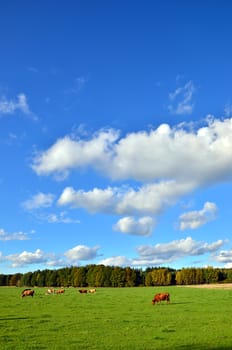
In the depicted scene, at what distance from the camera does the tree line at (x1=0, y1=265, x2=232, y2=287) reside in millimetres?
138375

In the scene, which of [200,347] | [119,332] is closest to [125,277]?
[119,332]

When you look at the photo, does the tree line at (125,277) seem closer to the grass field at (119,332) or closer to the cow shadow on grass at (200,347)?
the grass field at (119,332)

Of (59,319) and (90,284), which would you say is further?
(90,284)

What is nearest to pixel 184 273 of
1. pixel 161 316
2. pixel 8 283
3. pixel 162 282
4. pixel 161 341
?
pixel 162 282

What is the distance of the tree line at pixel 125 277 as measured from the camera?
138 meters

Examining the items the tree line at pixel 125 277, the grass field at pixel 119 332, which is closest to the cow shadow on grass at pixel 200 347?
the grass field at pixel 119 332

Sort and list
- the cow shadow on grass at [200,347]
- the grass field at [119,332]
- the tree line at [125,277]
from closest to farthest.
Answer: the cow shadow on grass at [200,347]
the grass field at [119,332]
the tree line at [125,277]

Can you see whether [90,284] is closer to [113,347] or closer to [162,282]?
[162,282]

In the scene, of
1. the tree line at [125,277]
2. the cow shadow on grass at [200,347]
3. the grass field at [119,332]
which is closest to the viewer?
the cow shadow on grass at [200,347]

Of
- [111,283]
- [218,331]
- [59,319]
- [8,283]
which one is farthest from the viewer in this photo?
[8,283]

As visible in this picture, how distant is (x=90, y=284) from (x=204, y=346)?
422ft

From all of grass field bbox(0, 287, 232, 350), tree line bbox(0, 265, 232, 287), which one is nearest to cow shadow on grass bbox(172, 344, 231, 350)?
grass field bbox(0, 287, 232, 350)

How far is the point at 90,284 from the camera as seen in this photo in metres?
141

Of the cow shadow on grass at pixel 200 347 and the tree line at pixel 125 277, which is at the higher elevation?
the tree line at pixel 125 277
